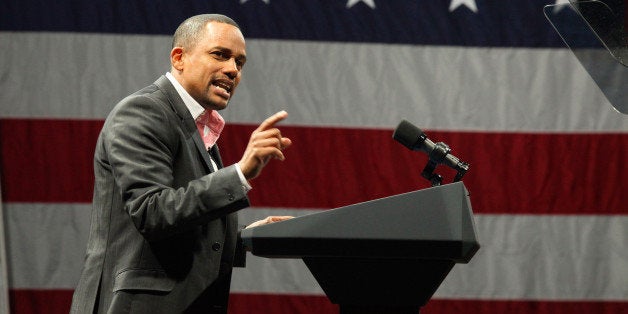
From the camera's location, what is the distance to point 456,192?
115 cm

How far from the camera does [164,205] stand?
4.16ft

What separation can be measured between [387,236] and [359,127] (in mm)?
1454

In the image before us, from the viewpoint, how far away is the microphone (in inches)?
52.4

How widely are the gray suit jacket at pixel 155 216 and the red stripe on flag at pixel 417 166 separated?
1.10 meters

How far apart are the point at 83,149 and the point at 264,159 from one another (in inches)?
57.2

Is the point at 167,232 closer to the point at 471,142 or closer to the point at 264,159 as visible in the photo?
the point at 264,159

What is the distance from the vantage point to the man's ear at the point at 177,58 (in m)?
1.56

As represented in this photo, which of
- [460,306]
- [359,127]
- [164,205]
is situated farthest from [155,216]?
[460,306]

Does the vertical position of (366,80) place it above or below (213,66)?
below

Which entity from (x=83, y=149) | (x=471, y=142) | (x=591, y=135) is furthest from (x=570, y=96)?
(x=83, y=149)

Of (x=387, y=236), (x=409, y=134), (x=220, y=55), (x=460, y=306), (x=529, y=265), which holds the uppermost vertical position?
(x=220, y=55)

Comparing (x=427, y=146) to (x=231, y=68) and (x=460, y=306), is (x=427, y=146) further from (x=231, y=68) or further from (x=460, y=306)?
(x=460, y=306)

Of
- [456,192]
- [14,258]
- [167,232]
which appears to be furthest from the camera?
[14,258]

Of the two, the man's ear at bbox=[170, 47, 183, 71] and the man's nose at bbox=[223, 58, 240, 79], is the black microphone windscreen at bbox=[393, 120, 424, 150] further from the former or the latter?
the man's ear at bbox=[170, 47, 183, 71]
